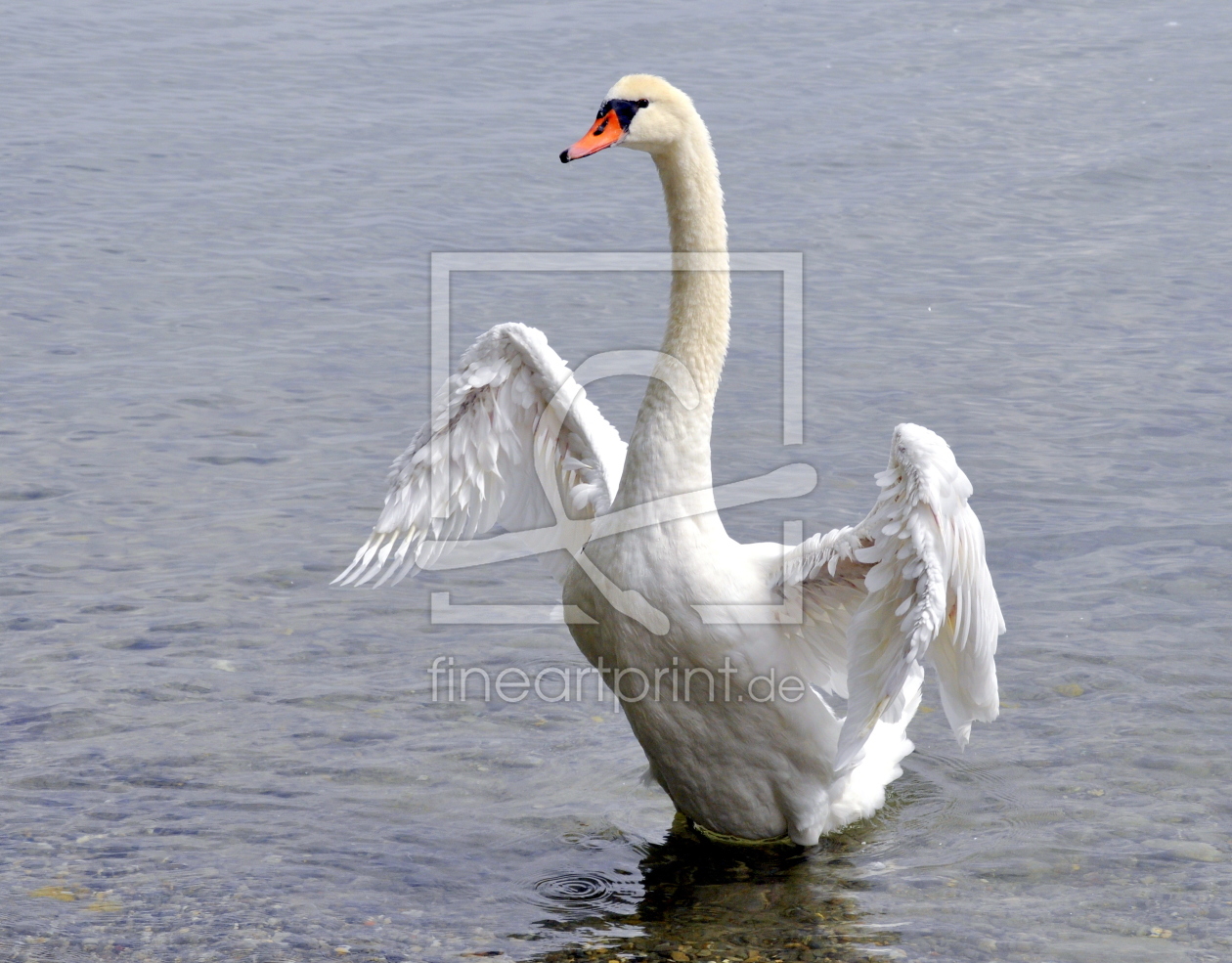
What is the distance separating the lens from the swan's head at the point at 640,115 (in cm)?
604

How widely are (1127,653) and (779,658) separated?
2.78m

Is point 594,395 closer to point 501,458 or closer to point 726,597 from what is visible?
point 501,458

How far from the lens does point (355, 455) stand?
10391mm

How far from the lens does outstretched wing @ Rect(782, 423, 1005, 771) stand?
5.17m

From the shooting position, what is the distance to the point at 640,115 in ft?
19.8

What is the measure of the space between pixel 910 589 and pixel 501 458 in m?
2.39

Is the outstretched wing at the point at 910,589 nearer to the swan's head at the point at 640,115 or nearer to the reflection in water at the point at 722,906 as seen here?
the reflection in water at the point at 722,906

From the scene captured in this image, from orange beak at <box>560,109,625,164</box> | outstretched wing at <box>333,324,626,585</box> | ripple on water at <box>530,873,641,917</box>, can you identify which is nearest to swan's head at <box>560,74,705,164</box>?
orange beak at <box>560,109,625,164</box>

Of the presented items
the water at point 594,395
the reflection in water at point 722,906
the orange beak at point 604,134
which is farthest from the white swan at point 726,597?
the water at point 594,395

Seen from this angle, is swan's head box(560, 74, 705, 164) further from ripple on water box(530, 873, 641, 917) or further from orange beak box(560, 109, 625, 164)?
ripple on water box(530, 873, 641, 917)

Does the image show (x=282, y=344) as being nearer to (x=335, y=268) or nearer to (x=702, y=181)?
(x=335, y=268)

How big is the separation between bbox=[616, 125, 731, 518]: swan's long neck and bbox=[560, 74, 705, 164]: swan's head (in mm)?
81

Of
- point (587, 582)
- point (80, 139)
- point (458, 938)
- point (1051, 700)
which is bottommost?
point (458, 938)

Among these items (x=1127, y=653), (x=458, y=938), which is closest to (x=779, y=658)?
(x=458, y=938)
